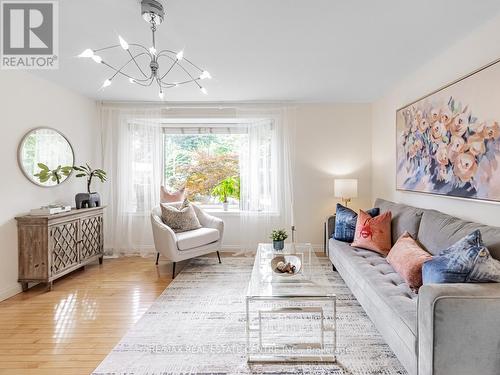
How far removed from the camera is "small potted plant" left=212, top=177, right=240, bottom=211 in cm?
516

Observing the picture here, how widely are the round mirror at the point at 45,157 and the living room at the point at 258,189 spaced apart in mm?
25

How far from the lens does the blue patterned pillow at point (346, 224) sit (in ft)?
11.0

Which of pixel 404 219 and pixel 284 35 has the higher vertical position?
pixel 284 35

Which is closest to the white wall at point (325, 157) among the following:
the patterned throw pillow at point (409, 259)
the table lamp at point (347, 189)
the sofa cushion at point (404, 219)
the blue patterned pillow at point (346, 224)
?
the table lamp at point (347, 189)

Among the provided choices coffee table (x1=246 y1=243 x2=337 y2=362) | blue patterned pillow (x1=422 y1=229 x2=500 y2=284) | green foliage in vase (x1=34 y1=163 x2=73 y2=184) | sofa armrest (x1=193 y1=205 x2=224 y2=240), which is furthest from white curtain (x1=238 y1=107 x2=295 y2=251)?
blue patterned pillow (x1=422 y1=229 x2=500 y2=284)

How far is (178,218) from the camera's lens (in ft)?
13.2

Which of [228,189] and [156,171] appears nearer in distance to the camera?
[156,171]

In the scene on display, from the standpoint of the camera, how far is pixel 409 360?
5.04ft

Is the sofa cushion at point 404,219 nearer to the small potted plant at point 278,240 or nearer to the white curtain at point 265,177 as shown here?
the small potted plant at point 278,240

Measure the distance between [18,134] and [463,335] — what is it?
402 cm

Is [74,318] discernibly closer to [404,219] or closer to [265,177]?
[265,177]

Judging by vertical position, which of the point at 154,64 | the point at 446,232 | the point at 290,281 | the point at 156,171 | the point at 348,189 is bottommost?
the point at 290,281

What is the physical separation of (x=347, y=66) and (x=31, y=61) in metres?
3.22

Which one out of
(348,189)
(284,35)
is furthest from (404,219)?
(284,35)
